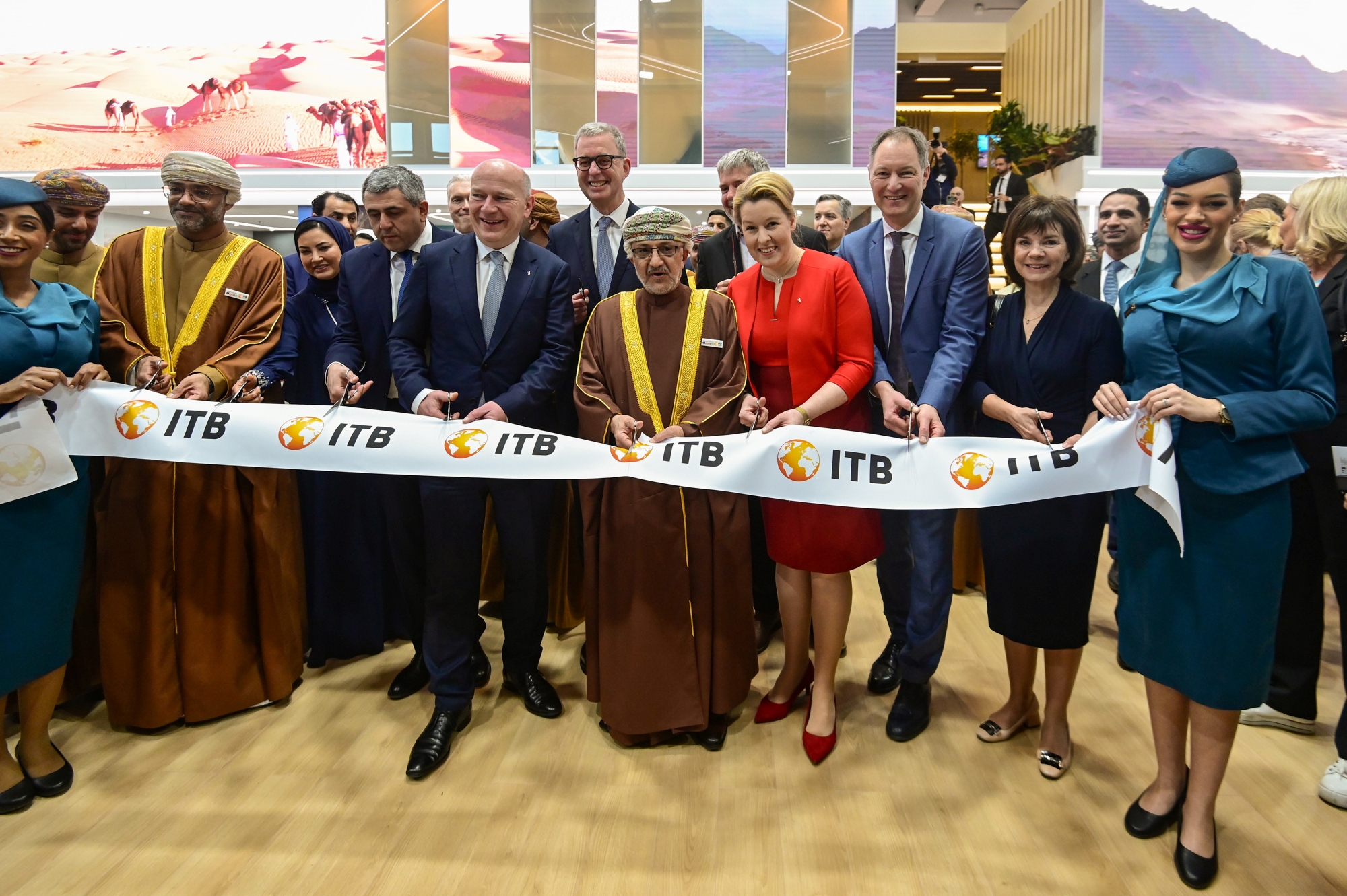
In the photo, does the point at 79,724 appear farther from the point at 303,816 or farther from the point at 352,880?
the point at 352,880

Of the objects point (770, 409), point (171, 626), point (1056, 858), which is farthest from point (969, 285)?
point (171, 626)

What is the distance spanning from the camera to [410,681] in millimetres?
3256

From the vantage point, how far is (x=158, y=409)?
2.73m

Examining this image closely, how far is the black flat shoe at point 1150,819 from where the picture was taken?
2297mm

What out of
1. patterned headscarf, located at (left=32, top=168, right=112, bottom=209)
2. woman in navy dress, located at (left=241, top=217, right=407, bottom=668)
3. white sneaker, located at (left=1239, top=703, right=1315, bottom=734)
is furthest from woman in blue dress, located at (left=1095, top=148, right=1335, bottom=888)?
patterned headscarf, located at (left=32, top=168, right=112, bottom=209)

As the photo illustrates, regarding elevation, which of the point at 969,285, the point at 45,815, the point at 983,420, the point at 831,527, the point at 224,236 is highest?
the point at 224,236

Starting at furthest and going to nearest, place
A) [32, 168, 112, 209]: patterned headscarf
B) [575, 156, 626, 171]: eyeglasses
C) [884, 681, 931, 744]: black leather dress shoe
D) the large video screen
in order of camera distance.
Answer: the large video screen, [575, 156, 626, 171]: eyeglasses, [32, 168, 112, 209]: patterned headscarf, [884, 681, 931, 744]: black leather dress shoe

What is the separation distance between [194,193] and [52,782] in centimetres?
190

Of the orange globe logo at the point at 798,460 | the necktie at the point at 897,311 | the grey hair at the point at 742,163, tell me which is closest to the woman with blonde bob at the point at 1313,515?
the necktie at the point at 897,311

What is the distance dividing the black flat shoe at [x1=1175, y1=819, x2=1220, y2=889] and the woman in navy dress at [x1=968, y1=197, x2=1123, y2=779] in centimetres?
46

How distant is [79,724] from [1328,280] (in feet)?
14.8

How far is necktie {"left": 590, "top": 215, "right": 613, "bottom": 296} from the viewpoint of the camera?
3445 millimetres

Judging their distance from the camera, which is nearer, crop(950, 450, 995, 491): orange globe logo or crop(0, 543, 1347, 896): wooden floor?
crop(0, 543, 1347, 896): wooden floor

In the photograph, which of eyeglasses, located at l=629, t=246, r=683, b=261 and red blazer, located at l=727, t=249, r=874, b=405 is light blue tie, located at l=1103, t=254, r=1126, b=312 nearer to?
red blazer, located at l=727, t=249, r=874, b=405
